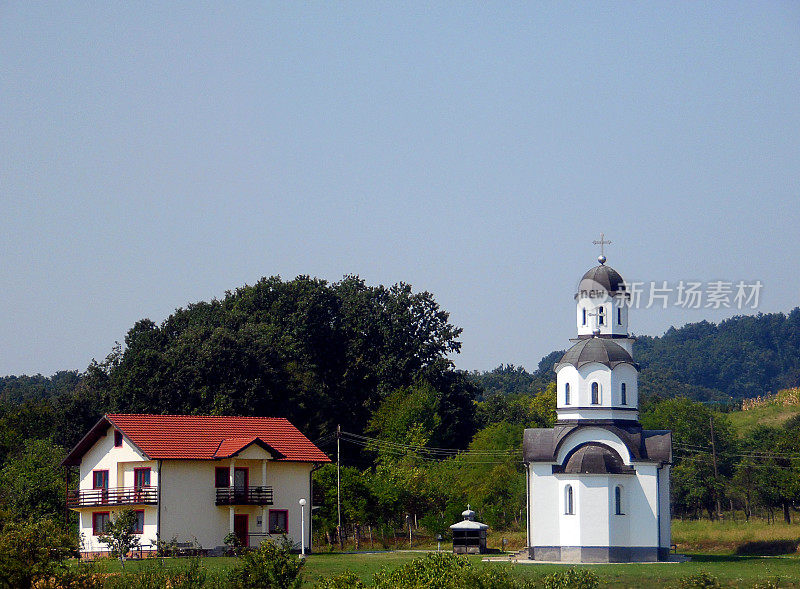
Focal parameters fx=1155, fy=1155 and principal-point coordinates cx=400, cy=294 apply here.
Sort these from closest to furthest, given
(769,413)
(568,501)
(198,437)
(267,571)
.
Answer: (267,571) < (568,501) < (198,437) < (769,413)

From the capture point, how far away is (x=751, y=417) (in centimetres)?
9725

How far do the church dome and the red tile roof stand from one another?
38.3 feet

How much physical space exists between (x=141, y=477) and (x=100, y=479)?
3169 millimetres

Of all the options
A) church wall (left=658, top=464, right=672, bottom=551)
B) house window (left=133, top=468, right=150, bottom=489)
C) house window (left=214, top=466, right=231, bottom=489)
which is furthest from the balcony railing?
church wall (left=658, top=464, right=672, bottom=551)

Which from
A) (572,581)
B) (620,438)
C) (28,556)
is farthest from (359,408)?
(572,581)

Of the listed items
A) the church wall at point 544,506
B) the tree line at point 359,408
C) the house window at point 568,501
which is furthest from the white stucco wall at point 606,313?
the tree line at point 359,408

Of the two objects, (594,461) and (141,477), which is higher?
(594,461)

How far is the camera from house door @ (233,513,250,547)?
49.0 meters

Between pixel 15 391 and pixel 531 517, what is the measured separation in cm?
9507

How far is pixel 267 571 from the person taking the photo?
2406cm

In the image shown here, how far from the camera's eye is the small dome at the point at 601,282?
50.5 meters

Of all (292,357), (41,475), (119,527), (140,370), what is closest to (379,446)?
(292,357)

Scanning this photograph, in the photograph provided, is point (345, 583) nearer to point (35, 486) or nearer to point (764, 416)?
point (35, 486)

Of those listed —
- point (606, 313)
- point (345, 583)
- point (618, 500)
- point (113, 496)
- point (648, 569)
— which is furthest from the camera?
point (606, 313)
